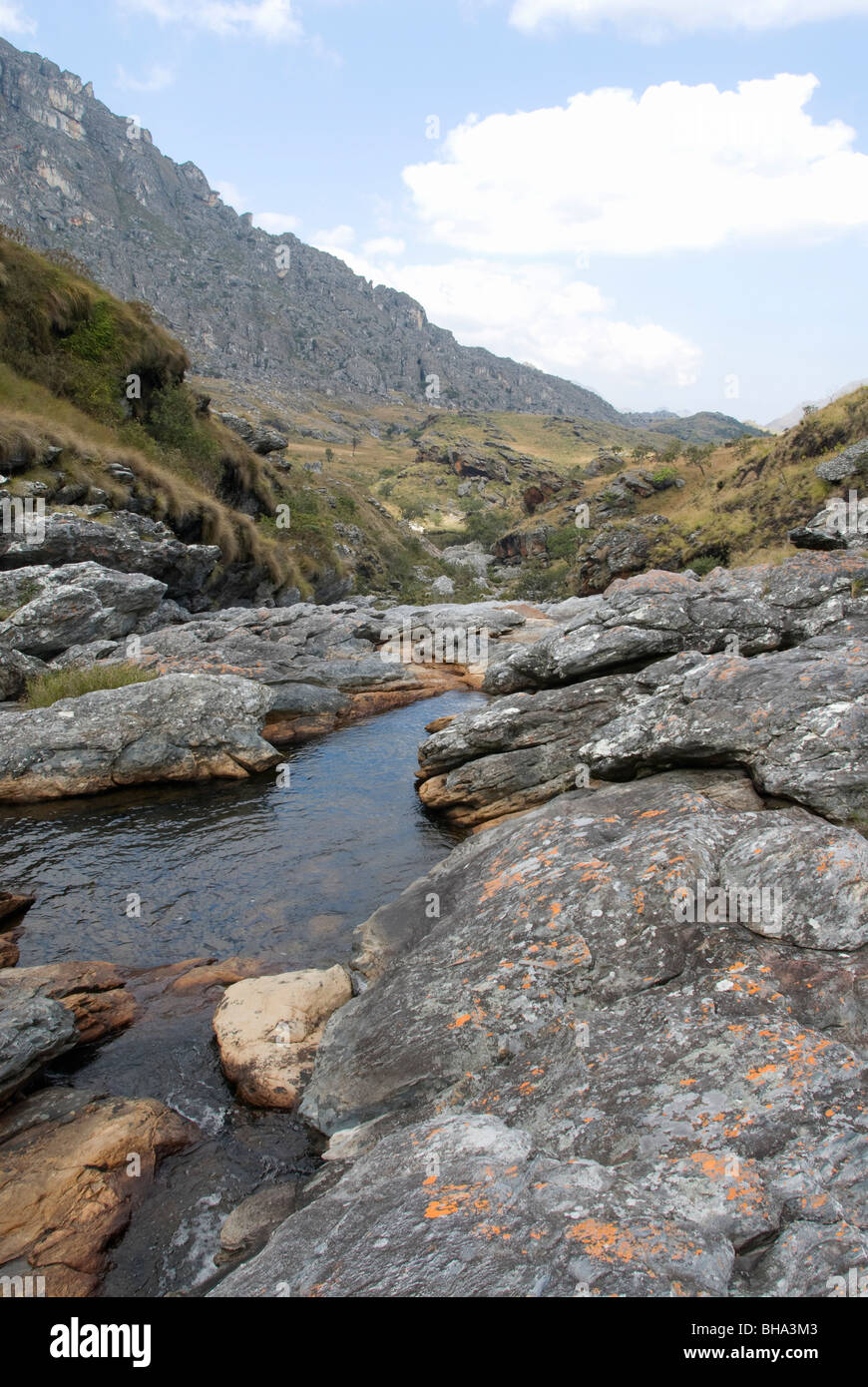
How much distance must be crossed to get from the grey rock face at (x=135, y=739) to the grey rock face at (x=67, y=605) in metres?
5.40

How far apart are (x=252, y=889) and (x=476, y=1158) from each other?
361 inches

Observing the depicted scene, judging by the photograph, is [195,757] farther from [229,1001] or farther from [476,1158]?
[476,1158]

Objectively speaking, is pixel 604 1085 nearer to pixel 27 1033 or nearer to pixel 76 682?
pixel 27 1033

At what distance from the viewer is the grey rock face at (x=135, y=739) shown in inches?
695

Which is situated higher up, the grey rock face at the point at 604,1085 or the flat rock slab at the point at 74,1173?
the grey rock face at the point at 604,1085

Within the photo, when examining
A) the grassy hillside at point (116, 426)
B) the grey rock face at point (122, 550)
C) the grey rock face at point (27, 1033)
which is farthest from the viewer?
the grassy hillside at point (116, 426)

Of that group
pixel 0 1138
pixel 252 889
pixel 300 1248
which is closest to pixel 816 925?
pixel 300 1248

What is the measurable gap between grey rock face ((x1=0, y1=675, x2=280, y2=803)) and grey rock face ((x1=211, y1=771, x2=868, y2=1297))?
10.7 m

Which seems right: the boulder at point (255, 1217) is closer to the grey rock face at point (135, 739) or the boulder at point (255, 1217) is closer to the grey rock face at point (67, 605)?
the grey rock face at point (135, 739)

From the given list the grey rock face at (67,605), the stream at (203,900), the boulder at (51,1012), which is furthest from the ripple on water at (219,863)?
the grey rock face at (67,605)

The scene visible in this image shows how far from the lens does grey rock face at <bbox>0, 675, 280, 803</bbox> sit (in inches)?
695

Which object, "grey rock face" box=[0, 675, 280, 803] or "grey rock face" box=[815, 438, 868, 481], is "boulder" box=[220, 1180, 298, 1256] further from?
"grey rock face" box=[815, 438, 868, 481]

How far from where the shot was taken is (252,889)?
1370 cm

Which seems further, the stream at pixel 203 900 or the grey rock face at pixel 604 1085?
the stream at pixel 203 900
